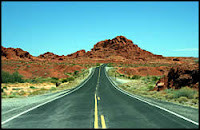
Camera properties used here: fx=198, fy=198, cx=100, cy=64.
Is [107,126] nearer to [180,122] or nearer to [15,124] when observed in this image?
[180,122]

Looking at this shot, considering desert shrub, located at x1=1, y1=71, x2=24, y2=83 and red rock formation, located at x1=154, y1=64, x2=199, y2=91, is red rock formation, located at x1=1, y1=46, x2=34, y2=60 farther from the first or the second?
red rock formation, located at x1=154, y1=64, x2=199, y2=91

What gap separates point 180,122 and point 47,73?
2728 inches

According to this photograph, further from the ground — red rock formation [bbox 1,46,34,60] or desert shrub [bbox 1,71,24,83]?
red rock formation [bbox 1,46,34,60]

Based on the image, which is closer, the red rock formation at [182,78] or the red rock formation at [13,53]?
the red rock formation at [182,78]

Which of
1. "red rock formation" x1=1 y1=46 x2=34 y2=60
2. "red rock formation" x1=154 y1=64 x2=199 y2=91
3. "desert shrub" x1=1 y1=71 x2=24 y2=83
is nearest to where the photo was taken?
"red rock formation" x1=154 y1=64 x2=199 y2=91

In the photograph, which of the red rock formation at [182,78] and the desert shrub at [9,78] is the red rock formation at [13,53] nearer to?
the desert shrub at [9,78]

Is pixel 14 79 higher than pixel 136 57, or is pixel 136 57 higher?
pixel 136 57

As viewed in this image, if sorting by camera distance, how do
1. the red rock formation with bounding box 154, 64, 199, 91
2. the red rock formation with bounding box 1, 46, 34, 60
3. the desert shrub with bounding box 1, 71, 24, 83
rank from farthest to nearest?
the red rock formation with bounding box 1, 46, 34, 60
the desert shrub with bounding box 1, 71, 24, 83
the red rock formation with bounding box 154, 64, 199, 91

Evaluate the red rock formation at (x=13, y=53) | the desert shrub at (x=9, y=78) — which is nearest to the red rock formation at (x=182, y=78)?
the desert shrub at (x=9, y=78)

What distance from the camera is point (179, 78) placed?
76.3 ft

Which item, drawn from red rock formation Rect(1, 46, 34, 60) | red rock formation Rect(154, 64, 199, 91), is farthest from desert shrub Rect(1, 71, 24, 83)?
red rock formation Rect(1, 46, 34, 60)

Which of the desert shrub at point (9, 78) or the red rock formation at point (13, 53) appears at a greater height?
the red rock formation at point (13, 53)

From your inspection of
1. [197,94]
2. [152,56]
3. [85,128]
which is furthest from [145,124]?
[152,56]

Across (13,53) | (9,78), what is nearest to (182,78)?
(9,78)
